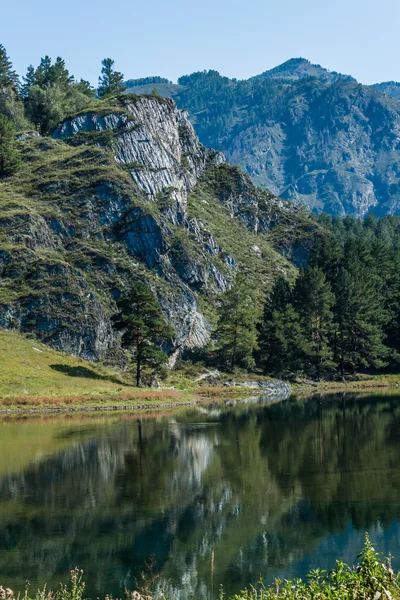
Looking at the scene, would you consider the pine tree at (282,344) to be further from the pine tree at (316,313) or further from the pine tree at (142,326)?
the pine tree at (142,326)

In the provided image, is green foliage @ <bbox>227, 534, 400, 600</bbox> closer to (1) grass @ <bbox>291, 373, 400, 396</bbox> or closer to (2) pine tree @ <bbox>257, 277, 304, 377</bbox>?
(1) grass @ <bbox>291, 373, 400, 396</bbox>

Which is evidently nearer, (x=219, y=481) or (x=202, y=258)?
(x=219, y=481)

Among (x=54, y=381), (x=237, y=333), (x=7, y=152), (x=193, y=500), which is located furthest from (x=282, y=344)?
(x=193, y=500)

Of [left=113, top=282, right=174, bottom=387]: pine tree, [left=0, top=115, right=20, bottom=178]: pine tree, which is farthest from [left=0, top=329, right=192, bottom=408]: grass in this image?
[left=0, top=115, right=20, bottom=178]: pine tree

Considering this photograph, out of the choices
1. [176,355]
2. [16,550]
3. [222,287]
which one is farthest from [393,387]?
[16,550]

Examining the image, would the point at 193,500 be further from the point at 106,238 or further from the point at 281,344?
the point at 106,238

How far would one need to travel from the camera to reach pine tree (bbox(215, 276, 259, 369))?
12662cm

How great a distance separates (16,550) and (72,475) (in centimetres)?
1693

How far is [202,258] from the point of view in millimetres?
162750

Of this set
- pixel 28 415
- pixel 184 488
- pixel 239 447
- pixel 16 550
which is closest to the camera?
pixel 16 550

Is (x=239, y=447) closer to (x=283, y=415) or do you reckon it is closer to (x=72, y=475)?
(x=72, y=475)

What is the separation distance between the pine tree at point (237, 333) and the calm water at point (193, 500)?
56.3 m

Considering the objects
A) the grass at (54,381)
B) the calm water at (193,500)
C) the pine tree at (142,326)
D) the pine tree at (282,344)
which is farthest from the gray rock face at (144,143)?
the calm water at (193,500)

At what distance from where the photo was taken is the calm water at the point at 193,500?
27609mm
